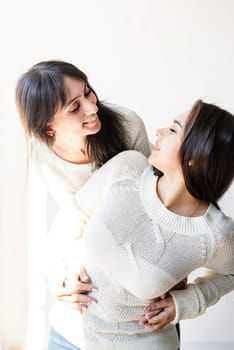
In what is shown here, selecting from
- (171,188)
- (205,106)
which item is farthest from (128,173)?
(205,106)

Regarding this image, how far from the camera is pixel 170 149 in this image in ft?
3.04

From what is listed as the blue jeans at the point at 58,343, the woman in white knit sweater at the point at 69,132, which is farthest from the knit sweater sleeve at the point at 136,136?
the blue jeans at the point at 58,343

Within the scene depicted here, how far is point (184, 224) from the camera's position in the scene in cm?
93

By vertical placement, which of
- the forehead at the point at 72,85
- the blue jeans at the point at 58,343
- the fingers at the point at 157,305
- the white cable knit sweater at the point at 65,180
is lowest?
the blue jeans at the point at 58,343

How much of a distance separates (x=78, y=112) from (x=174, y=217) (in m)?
0.35

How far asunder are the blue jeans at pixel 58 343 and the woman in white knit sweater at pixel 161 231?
0.07 meters

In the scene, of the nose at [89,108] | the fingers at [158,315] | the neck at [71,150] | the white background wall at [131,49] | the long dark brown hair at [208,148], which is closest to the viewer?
the long dark brown hair at [208,148]

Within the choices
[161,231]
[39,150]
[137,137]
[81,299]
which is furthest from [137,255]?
[39,150]

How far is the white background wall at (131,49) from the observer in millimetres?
1726

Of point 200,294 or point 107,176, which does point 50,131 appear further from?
point 200,294

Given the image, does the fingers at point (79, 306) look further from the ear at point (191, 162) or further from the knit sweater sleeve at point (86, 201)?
the ear at point (191, 162)

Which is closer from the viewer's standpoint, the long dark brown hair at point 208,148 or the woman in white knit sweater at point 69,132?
the long dark brown hair at point 208,148

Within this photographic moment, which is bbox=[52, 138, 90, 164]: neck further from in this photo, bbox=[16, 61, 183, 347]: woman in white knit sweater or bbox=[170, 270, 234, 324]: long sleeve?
bbox=[170, 270, 234, 324]: long sleeve

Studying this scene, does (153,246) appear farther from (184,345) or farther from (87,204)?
(184,345)
